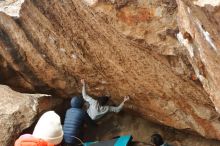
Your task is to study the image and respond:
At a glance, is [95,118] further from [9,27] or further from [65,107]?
[9,27]

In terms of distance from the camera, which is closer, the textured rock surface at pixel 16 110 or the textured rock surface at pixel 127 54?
the textured rock surface at pixel 127 54

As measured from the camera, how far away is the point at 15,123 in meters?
8.72

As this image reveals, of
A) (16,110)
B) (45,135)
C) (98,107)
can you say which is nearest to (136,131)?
(98,107)

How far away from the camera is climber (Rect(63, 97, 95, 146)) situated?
Result: 847 cm

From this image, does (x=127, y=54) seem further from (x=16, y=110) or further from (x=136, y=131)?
(x=16, y=110)

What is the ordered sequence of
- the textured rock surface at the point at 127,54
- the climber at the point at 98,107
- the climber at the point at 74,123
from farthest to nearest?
the climber at the point at 98,107 → the climber at the point at 74,123 → the textured rock surface at the point at 127,54

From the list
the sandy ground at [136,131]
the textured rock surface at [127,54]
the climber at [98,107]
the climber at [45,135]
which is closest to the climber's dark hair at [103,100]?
the climber at [98,107]

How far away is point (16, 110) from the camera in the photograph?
29.1ft

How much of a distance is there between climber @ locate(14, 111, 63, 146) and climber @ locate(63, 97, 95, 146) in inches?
88.2

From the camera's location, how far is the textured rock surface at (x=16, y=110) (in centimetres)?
856

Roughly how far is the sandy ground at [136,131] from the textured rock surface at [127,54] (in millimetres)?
510

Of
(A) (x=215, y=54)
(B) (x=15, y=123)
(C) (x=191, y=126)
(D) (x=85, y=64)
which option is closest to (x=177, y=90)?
(C) (x=191, y=126)

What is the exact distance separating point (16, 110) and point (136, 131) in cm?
278

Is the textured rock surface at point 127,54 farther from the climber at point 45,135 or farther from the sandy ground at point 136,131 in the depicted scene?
the climber at point 45,135
